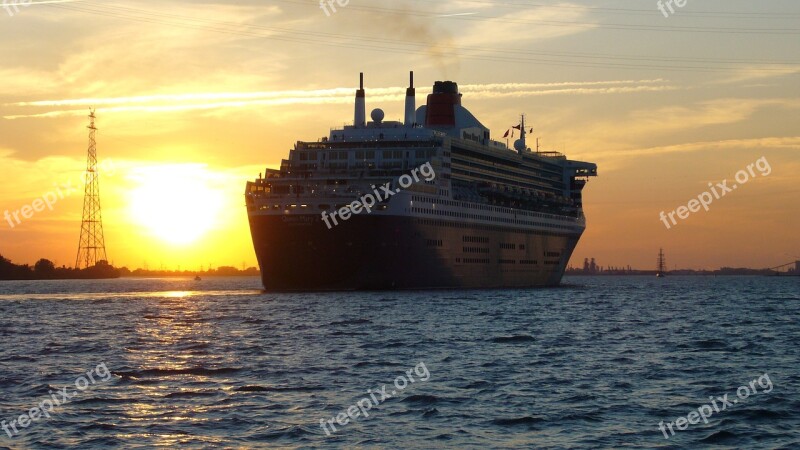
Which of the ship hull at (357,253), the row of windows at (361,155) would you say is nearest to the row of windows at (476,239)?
the ship hull at (357,253)

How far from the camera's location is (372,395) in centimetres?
3494

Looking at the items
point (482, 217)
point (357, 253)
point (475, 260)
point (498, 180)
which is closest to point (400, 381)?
point (357, 253)

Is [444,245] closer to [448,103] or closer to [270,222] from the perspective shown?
[270,222]

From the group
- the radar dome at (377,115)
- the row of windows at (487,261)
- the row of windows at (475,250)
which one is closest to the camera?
the row of windows at (487,261)

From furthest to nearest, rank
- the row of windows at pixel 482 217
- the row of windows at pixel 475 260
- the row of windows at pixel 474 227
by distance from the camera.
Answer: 1. the row of windows at pixel 475 260
2. the row of windows at pixel 474 227
3. the row of windows at pixel 482 217

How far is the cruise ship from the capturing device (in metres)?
101

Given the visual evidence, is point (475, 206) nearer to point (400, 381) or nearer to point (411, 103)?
point (411, 103)

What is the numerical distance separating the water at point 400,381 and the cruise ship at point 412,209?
96.8 feet

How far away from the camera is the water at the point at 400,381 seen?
2880 centimetres

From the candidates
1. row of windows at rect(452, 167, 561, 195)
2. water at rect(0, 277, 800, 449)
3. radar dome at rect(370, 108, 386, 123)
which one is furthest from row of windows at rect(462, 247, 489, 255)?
water at rect(0, 277, 800, 449)

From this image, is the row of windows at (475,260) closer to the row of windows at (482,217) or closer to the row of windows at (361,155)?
the row of windows at (482,217)

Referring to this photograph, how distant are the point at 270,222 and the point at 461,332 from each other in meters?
45.3

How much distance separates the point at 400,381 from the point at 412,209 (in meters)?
69.0

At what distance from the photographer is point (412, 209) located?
107m
